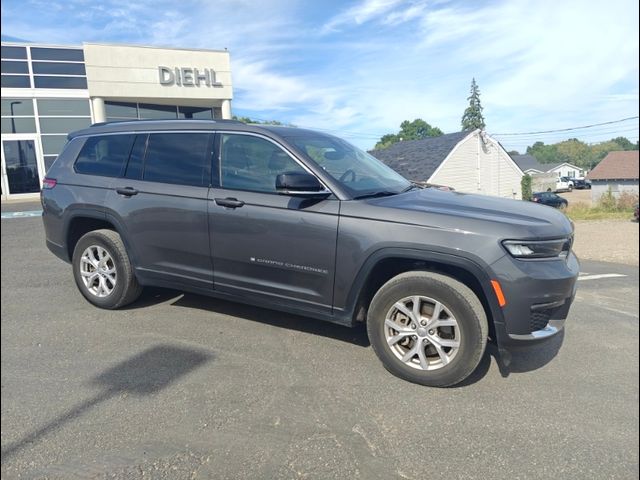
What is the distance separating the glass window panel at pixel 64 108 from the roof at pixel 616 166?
22562mm

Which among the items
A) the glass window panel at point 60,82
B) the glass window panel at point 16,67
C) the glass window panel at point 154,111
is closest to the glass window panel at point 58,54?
the glass window panel at point 16,67

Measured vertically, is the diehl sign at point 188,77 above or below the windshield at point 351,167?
above

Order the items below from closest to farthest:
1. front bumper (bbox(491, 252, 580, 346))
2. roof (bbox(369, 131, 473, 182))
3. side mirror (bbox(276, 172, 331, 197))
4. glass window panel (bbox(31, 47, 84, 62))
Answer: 1. front bumper (bbox(491, 252, 580, 346))
2. side mirror (bbox(276, 172, 331, 197))
3. roof (bbox(369, 131, 473, 182))
4. glass window panel (bbox(31, 47, 84, 62))

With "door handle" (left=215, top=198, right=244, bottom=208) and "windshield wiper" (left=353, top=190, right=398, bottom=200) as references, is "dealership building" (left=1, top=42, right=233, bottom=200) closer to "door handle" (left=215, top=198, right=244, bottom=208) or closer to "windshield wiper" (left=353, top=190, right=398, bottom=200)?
"door handle" (left=215, top=198, right=244, bottom=208)

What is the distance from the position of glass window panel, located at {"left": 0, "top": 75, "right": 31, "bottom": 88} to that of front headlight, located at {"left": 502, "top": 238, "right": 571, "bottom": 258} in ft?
81.3

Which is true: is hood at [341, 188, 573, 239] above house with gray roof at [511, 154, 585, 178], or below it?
below

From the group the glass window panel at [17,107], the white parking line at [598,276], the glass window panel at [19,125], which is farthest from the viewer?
the glass window panel at [17,107]

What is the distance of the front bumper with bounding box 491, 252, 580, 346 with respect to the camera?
304 cm

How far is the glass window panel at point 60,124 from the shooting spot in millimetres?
21906

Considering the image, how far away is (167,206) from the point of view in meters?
4.16

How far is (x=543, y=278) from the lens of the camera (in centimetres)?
306

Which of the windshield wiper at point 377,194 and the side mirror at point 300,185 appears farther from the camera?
the windshield wiper at point 377,194

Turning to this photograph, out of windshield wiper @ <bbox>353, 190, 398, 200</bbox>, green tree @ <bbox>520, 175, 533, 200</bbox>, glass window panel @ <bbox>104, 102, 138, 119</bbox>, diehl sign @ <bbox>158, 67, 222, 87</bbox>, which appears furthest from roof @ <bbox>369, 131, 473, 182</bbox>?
glass window panel @ <bbox>104, 102, 138, 119</bbox>

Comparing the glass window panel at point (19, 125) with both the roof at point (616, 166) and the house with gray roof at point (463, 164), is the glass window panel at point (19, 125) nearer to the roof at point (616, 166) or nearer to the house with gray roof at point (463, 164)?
the house with gray roof at point (463, 164)
